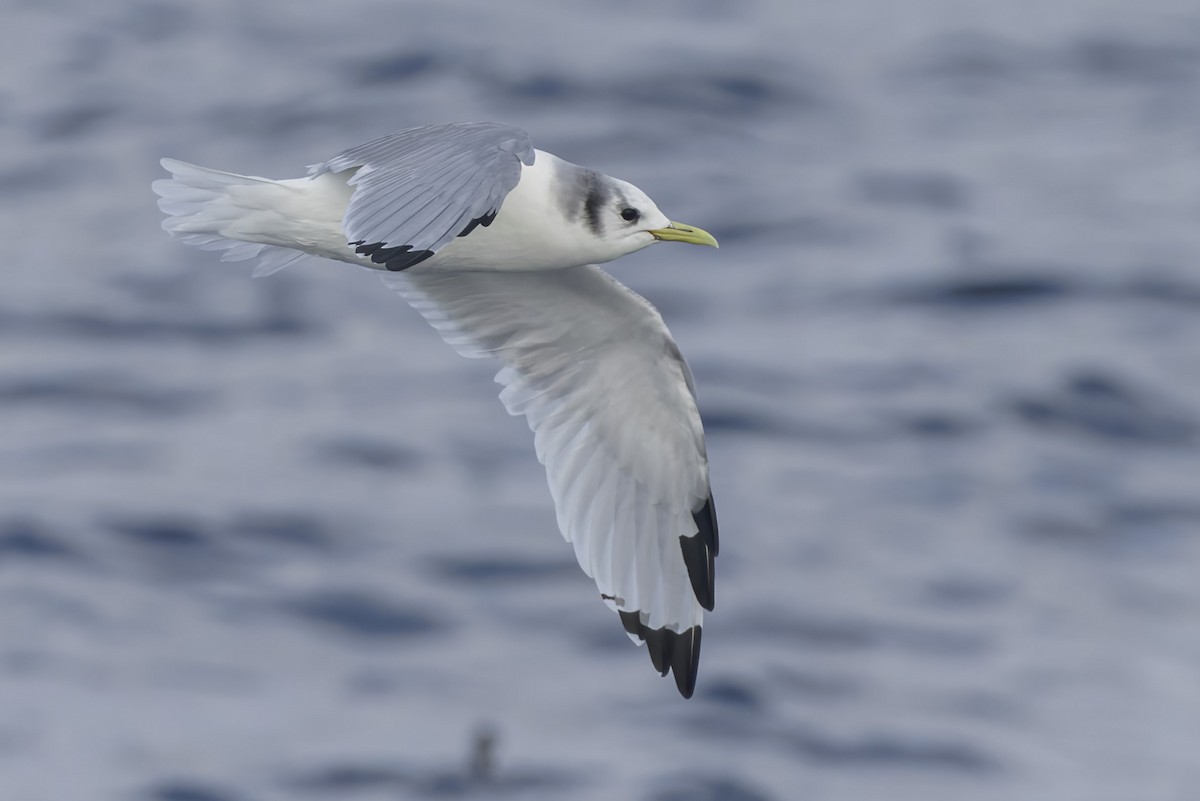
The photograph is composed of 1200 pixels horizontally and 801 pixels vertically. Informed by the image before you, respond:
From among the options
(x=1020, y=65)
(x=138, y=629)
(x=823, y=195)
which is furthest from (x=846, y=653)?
(x=1020, y=65)

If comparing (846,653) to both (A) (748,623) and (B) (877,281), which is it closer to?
(A) (748,623)

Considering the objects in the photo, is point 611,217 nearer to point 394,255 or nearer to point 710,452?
point 394,255

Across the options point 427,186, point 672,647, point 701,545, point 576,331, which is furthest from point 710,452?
point 427,186

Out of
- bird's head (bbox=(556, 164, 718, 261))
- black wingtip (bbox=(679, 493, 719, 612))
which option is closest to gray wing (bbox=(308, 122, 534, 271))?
bird's head (bbox=(556, 164, 718, 261))

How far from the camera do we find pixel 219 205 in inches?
279

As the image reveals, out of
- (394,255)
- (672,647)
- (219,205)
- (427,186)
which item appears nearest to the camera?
(394,255)

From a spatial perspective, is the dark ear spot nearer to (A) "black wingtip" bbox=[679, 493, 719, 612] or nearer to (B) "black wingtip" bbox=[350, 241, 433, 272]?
(B) "black wingtip" bbox=[350, 241, 433, 272]

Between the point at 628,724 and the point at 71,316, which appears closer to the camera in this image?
the point at 628,724

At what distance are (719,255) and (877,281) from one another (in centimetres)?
266

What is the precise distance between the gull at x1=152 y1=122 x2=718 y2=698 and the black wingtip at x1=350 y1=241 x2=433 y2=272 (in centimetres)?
85

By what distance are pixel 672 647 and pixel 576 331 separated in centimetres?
140

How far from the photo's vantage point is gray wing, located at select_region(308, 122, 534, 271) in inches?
225

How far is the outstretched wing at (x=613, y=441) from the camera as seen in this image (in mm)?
8000

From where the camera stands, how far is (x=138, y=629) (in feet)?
74.6
